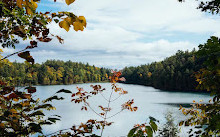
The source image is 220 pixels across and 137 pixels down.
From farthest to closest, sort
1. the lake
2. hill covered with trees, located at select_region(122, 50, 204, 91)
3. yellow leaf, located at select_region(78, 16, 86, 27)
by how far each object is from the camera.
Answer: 1. hill covered with trees, located at select_region(122, 50, 204, 91)
2. the lake
3. yellow leaf, located at select_region(78, 16, 86, 27)

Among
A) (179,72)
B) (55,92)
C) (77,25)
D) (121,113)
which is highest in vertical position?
(179,72)

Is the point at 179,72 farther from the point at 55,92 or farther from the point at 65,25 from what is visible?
the point at 65,25

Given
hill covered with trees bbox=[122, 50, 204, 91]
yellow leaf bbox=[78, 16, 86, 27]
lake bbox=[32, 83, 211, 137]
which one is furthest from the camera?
hill covered with trees bbox=[122, 50, 204, 91]

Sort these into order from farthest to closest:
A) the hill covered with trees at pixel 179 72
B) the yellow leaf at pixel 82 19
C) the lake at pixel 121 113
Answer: the hill covered with trees at pixel 179 72
the lake at pixel 121 113
the yellow leaf at pixel 82 19

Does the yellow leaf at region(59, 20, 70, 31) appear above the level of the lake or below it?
above

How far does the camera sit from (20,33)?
0.97 meters

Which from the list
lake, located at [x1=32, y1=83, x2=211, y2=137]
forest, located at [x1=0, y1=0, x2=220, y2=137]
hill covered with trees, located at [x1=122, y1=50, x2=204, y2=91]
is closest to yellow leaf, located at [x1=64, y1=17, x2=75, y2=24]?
forest, located at [x1=0, y1=0, x2=220, y2=137]

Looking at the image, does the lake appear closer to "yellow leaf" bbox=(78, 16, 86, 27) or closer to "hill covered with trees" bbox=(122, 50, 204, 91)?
"yellow leaf" bbox=(78, 16, 86, 27)

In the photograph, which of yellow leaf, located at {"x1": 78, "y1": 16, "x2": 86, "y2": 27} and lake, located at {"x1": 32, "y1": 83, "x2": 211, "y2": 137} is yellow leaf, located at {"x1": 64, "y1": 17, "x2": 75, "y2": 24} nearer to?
yellow leaf, located at {"x1": 78, "y1": 16, "x2": 86, "y2": 27}

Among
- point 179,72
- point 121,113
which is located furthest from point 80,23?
point 179,72

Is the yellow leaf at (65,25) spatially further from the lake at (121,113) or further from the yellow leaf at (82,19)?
the lake at (121,113)

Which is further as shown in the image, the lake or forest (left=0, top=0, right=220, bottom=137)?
the lake

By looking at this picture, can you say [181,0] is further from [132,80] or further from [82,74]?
[82,74]

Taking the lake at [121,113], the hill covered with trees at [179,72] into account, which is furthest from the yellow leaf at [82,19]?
the hill covered with trees at [179,72]
